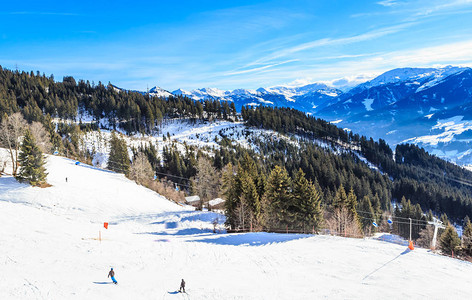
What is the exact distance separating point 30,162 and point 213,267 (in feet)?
123

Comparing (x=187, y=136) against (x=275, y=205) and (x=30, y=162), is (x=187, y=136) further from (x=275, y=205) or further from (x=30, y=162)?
(x=275, y=205)

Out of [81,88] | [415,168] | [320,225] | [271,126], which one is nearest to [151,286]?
[320,225]

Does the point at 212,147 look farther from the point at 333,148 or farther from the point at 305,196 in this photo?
the point at 305,196

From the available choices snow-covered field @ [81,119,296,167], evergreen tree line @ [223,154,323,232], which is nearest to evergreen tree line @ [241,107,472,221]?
snow-covered field @ [81,119,296,167]

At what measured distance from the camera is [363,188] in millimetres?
106438

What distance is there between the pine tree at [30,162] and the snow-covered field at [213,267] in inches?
517

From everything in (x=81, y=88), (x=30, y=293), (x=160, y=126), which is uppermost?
(x=81, y=88)

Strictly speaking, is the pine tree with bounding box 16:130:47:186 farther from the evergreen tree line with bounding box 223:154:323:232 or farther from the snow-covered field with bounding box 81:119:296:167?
the snow-covered field with bounding box 81:119:296:167

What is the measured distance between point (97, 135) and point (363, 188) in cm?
12518

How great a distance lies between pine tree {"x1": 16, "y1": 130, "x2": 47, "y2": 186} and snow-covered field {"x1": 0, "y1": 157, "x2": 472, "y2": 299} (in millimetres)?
13131

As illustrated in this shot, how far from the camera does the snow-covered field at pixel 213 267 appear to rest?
15.5m

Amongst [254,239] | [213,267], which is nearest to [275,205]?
[254,239]

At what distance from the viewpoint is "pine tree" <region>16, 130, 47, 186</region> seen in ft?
132

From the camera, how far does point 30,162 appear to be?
40719 mm
